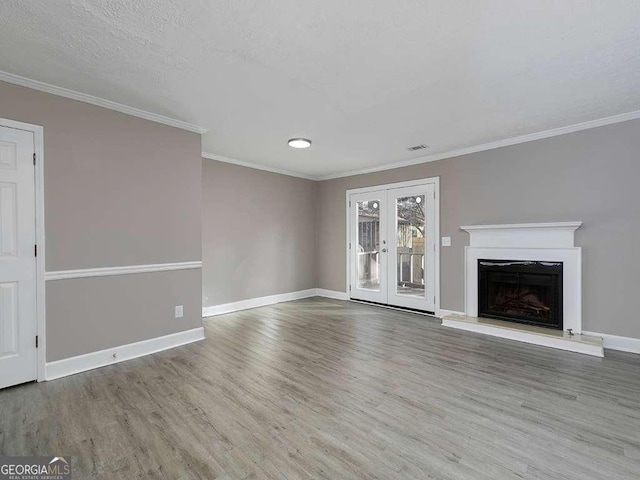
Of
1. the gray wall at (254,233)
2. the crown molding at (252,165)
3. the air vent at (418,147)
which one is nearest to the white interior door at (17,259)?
the gray wall at (254,233)

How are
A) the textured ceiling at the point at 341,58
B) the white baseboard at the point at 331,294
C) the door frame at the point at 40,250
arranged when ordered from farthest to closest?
1. the white baseboard at the point at 331,294
2. the door frame at the point at 40,250
3. the textured ceiling at the point at 341,58

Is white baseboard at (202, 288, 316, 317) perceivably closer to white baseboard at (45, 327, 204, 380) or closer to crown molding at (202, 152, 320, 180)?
white baseboard at (45, 327, 204, 380)

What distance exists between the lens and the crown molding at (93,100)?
8.39ft

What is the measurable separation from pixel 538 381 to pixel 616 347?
1.56m

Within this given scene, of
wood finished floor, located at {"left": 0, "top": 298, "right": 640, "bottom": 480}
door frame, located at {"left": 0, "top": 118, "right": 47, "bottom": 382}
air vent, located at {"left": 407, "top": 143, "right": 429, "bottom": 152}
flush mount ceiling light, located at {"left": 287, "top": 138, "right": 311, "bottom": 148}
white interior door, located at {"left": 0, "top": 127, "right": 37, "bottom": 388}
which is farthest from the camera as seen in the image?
air vent, located at {"left": 407, "top": 143, "right": 429, "bottom": 152}

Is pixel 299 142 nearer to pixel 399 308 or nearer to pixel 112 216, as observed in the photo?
pixel 112 216

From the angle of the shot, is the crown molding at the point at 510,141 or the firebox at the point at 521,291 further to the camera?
the firebox at the point at 521,291

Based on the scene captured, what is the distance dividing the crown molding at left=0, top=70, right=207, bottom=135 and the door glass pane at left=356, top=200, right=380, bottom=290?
321 centimetres

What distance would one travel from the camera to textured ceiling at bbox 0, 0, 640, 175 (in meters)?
1.82

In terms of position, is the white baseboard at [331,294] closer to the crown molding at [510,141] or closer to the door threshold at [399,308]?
the door threshold at [399,308]

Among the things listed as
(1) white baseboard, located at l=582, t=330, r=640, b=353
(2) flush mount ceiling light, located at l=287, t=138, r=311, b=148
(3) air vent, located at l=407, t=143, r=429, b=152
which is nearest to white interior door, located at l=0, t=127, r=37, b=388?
(2) flush mount ceiling light, located at l=287, t=138, r=311, b=148

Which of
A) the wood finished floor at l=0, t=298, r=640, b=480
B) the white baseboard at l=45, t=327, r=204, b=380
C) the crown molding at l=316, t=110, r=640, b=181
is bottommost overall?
the wood finished floor at l=0, t=298, r=640, b=480

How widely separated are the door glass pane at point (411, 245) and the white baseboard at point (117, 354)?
10.9ft

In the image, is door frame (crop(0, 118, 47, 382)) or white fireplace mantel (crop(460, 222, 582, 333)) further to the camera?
white fireplace mantel (crop(460, 222, 582, 333))
